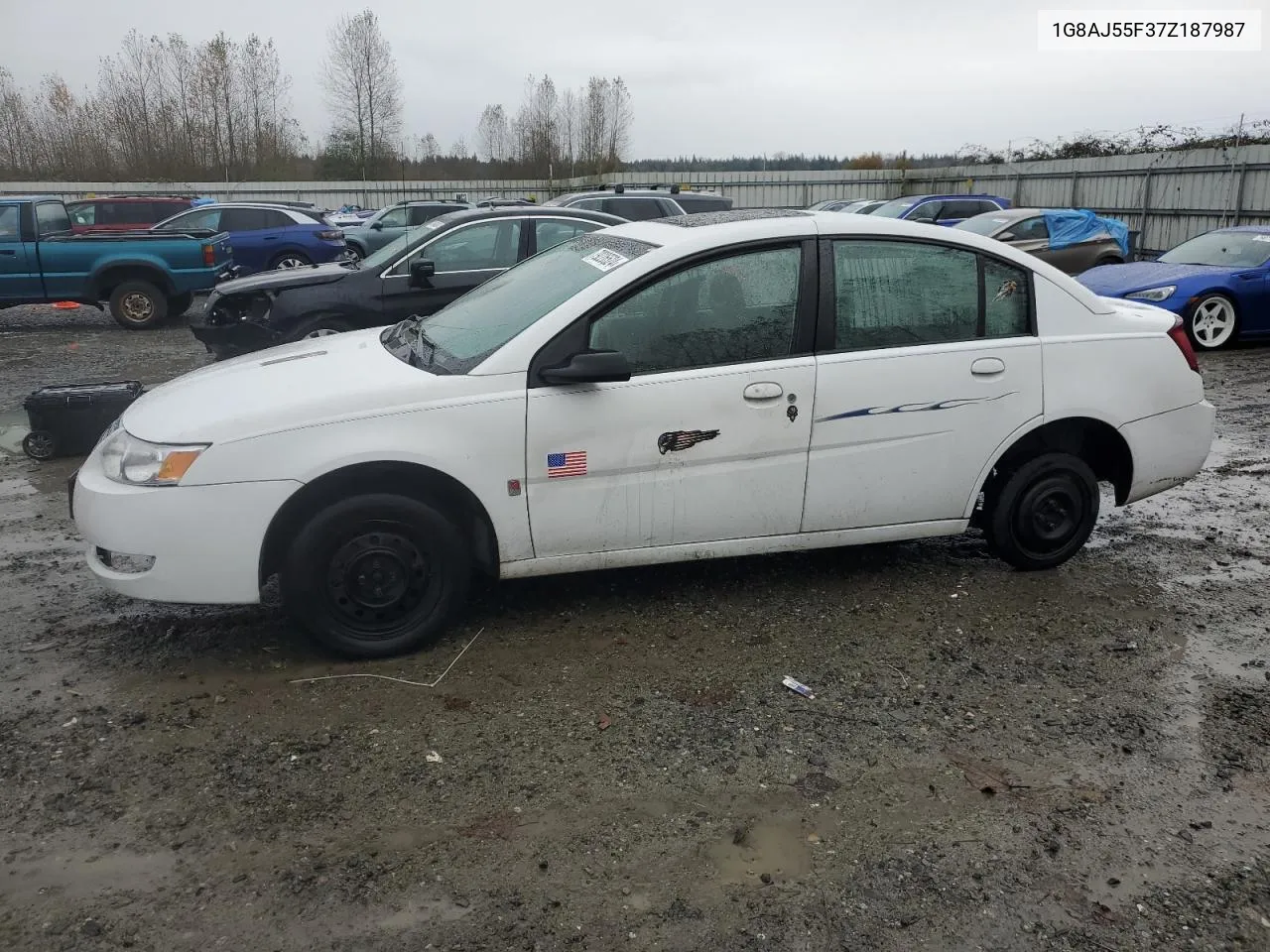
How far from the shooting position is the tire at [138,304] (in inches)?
587

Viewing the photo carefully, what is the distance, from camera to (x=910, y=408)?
4.68 meters

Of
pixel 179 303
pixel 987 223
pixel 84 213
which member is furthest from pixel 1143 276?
pixel 84 213

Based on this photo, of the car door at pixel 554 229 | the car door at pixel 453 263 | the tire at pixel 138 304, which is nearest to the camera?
the car door at pixel 453 263

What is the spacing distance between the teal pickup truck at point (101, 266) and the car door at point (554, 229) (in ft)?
23.7

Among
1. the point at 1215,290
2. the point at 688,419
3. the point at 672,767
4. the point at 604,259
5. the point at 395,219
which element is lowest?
the point at 672,767

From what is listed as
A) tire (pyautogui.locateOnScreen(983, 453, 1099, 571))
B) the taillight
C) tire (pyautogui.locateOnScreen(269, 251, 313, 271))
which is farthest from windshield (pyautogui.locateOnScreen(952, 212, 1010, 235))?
tire (pyautogui.locateOnScreen(983, 453, 1099, 571))

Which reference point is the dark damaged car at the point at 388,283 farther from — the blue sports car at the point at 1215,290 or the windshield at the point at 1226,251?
the windshield at the point at 1226,251

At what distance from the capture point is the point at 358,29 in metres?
51.8

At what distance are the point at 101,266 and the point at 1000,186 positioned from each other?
27.0 meters

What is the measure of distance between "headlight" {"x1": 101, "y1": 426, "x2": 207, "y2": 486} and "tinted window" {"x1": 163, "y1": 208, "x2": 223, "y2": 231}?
16.9 meters

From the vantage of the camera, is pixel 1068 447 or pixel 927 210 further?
pixel 927 210

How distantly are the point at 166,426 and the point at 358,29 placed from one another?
54.0 metres

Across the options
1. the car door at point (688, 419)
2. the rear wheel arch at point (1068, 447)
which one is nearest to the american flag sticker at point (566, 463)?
the car door at point (688, 419)

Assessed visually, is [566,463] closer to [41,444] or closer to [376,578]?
[376,578]
